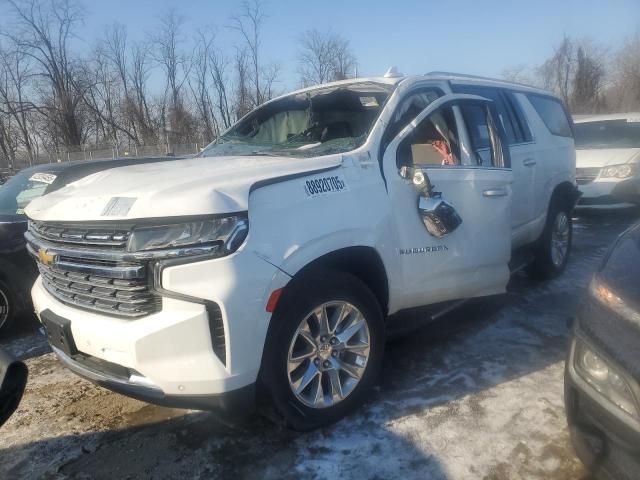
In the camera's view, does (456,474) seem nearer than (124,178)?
Yes

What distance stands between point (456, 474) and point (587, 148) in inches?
344

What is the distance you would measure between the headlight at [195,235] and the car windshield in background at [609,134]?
28.5 feet

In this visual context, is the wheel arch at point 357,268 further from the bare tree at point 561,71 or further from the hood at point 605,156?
the bare tree at point 561,71

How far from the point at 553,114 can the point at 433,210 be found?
3358 mm

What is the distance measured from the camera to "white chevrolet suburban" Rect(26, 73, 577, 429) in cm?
222

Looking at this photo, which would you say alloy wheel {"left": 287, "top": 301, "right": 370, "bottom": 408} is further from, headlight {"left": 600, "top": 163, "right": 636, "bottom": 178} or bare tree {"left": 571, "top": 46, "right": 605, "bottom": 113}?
bare tree {"left": 571, "top": 46, "right": 605, "bottom": 113}

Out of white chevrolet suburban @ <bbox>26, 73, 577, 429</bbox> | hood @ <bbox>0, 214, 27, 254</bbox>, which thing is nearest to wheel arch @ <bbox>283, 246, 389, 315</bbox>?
white chevrolet suburban @ <bbox>26, 73, 577, 429</bbox>

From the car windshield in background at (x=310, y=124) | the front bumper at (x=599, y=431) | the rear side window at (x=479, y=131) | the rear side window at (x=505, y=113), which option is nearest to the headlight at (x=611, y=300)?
the front bumper at (x=599, y=431)

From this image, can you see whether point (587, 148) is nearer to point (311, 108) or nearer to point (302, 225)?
point (311, 108)

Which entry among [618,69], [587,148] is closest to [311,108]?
[587,148]

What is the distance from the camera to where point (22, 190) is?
5242 mm

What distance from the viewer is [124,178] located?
2.71 m

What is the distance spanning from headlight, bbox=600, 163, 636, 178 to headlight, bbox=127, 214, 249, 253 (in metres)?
8.12

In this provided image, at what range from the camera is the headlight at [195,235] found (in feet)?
7.23
